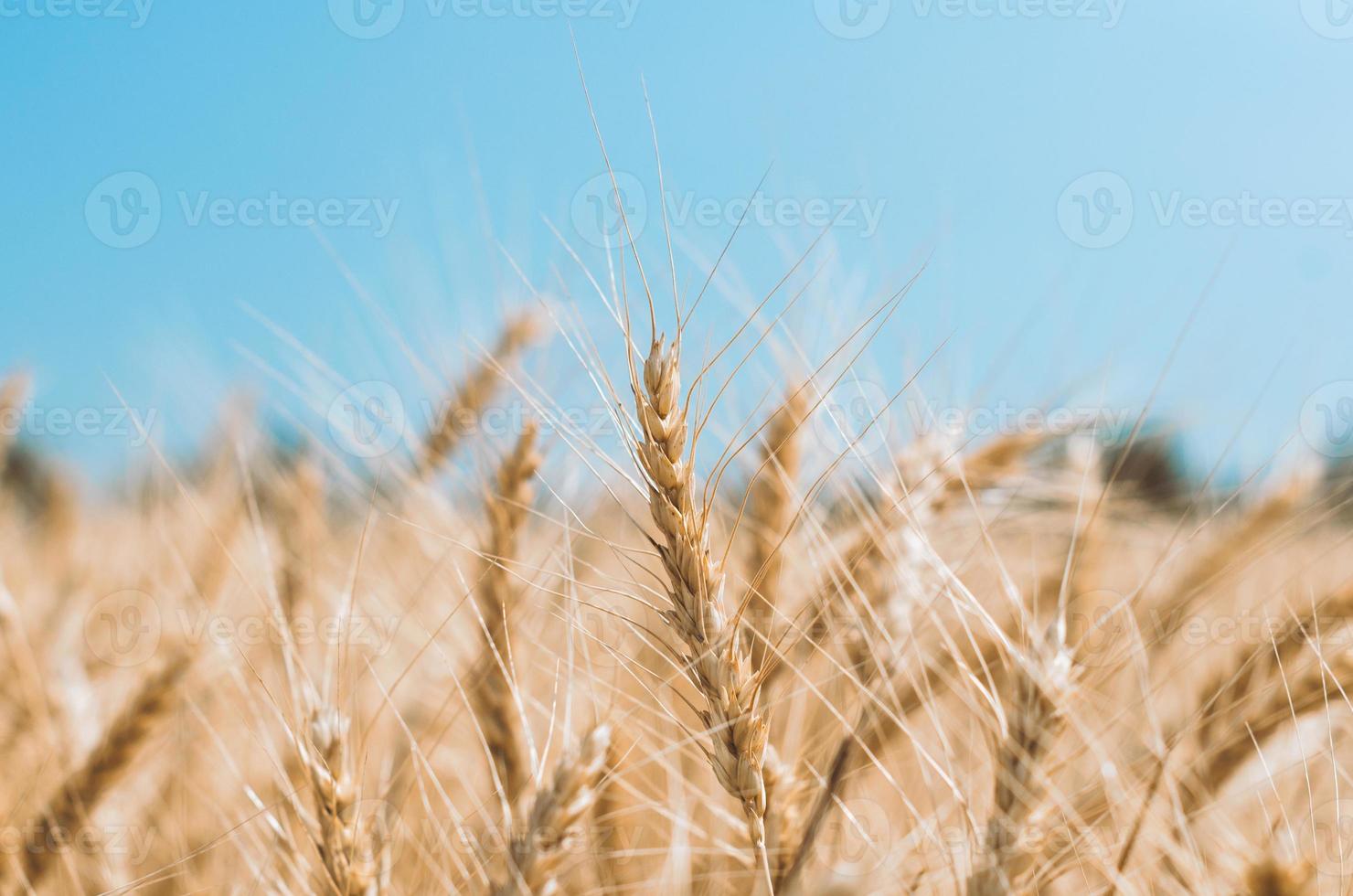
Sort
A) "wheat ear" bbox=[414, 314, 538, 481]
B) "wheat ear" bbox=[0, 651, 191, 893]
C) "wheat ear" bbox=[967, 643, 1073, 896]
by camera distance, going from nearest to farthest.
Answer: "wheat ear" bbox=[967, 643, 1073, 896], "wheat ear" bbox=[0, 651, 191, 893], "wheat ear" bbox=[414, 314, 538, 481]

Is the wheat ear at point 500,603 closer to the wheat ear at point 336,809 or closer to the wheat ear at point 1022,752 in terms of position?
the wheat ear at point 336,809

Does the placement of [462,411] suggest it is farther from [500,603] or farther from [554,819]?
[554,819]

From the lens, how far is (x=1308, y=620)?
48.6 inches

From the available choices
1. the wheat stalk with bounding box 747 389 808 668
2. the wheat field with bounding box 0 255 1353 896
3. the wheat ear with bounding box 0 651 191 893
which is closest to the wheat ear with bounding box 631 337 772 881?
the wheat field with bounding box 0 255 1353 896

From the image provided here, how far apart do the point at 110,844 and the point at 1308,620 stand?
1.92 meters

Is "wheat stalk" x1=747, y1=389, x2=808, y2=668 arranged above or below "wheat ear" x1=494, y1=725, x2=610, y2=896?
above

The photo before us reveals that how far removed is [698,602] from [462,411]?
3.10 ft

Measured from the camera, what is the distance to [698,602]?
85 centimetres

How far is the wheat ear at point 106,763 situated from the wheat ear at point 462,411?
1.79 ft

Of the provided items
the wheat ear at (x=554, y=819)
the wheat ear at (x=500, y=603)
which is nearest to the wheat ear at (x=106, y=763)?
the wheat ear at (x=500, y=603)

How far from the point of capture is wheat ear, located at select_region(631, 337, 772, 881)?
0.85 meters

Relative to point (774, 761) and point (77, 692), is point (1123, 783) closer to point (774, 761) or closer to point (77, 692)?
point (774, 761)

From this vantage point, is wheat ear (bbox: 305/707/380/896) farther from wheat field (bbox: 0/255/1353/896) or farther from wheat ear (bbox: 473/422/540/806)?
wheat ear (bbox: 473/422/540/806)

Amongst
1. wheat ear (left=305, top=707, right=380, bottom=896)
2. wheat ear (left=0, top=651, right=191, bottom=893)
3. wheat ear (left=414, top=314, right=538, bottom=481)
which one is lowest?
wheat ear (left=0, top=651, right=191, bottom=893)
